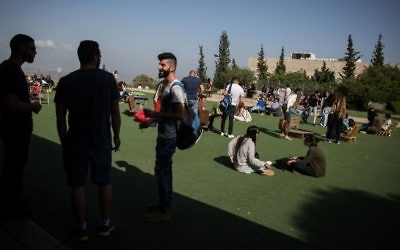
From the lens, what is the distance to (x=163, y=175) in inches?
173

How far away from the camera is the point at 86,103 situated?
3520mm

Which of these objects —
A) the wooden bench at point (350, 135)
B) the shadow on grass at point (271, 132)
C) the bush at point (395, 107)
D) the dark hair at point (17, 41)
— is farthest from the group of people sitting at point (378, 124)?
the bush at point (395, 107)

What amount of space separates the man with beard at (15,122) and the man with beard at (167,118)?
1.39 meters

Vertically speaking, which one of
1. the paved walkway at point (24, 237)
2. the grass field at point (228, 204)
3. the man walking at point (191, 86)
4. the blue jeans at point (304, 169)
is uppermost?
the man walking at point (191, 86)

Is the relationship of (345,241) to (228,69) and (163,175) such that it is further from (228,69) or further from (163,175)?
(228,69)

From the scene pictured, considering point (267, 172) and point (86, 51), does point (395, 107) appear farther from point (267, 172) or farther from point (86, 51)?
point (86, 51)

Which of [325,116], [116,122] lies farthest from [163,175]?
[325,116]

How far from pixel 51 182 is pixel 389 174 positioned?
7.12 m

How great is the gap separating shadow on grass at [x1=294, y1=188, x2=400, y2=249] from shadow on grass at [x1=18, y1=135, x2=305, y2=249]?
1.76ft

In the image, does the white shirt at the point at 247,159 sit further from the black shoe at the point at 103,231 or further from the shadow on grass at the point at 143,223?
the black shoe at the point at 103,231

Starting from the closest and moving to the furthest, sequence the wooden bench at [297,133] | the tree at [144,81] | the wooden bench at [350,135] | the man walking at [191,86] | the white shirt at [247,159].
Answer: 1. the white shirt at [247,159]
2. the man walking at [191,86]
3. the wooden bench at [297,133]
4. the wooden bench at [350,135]
5. the tree at [144,81]

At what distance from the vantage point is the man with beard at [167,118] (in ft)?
13.6

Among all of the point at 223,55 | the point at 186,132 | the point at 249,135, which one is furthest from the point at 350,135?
the point at 223,55

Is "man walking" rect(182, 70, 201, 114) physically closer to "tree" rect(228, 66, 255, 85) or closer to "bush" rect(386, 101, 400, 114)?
"bush" rect(386, 101, 400, 114)
